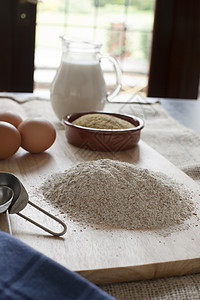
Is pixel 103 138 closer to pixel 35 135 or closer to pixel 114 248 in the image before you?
pixel 35 135

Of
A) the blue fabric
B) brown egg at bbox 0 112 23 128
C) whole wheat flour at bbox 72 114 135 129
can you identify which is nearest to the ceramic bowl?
whole wheat flour at bbox 72 114 135 129

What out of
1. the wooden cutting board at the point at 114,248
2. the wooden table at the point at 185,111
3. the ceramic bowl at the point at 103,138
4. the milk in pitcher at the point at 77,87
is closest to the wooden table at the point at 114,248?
the wooden cutting board at the point at 114,248

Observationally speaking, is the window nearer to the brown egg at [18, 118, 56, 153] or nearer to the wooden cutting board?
the brown egg at [18, 118, 56, 153]

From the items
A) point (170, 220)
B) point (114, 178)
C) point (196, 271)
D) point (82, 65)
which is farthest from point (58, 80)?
point (196, 271)

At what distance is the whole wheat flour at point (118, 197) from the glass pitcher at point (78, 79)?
0.50 metres

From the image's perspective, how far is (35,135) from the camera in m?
1.07

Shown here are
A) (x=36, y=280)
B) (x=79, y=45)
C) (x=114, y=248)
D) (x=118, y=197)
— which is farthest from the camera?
(x=79, y=45)

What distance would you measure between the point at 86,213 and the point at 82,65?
2.21 feet

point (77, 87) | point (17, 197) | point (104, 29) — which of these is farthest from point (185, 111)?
point (104, 29)

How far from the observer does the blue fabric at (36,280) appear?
0.49 metres

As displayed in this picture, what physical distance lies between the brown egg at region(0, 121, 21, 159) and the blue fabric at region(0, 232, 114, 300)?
468 mm

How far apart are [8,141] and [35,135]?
3.4 inches

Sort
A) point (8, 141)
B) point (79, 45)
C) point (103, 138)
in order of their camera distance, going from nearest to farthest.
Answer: point (8, 141) < point (103, 138) < point (79, 45)

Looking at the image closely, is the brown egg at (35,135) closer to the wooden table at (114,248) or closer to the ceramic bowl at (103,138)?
the ceramic bowl at (103,138)
